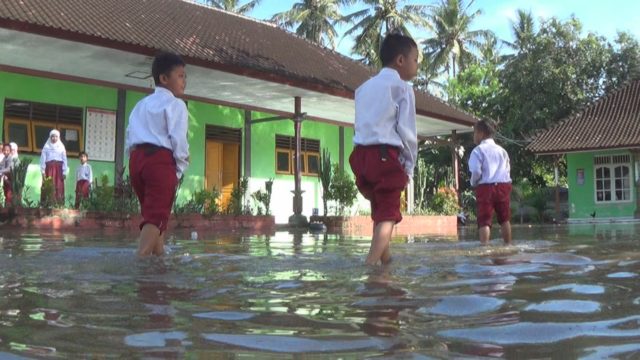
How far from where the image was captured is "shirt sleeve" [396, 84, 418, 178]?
4.04m

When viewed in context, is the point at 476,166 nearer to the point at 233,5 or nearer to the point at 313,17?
the point at 313,17

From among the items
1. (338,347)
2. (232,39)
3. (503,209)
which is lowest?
(338,347)

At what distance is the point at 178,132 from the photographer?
14.4 ft

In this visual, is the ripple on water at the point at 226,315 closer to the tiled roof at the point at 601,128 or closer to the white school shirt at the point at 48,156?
the white school shirt at the point at 48,156

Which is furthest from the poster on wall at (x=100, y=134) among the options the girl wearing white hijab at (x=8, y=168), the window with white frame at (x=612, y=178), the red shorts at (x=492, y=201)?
the window with white frame at (x=612, y=178)

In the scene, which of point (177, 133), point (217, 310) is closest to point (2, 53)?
point (177, 133)

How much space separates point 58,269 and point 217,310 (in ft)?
5.57

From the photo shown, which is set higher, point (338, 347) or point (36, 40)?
point (36, 40)

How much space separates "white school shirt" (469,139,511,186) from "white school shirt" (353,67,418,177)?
2970 mm

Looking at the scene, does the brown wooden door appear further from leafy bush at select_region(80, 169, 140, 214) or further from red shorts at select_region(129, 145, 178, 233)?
red shorts at select_region(129, 145, 178, 233)

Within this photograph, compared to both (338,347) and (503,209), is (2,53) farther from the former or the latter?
(338,347)

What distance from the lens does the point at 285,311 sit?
2377 mm

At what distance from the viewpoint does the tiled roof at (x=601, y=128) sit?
23.9 meters

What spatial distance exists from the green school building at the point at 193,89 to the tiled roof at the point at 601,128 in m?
8.28
